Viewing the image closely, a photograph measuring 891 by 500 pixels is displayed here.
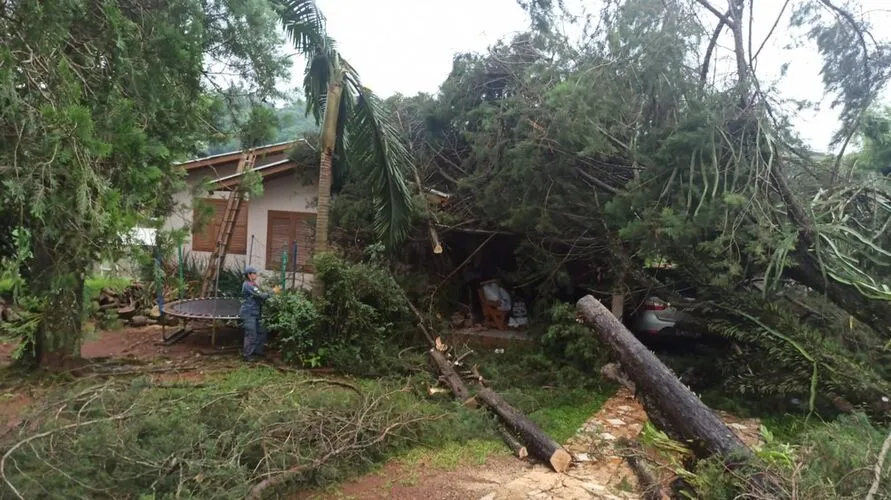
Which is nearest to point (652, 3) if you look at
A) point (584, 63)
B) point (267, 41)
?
point (584, 63)

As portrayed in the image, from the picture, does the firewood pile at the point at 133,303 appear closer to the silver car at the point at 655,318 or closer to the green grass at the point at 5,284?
the green grass at the point at 5,284

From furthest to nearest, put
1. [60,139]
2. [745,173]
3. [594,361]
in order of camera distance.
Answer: [594,361] < [745,173] < [60,139]

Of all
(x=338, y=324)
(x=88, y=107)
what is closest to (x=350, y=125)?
(x=338, y=324)

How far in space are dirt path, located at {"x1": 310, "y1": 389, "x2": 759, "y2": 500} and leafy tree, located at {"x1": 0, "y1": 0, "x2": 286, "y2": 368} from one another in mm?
2509

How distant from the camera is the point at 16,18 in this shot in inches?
123

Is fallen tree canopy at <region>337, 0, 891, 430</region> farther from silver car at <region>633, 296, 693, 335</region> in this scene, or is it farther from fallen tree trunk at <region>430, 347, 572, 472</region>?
fallen tree trunk at <region>430, 347, 572, 472</region>

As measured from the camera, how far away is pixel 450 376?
786 centimetres

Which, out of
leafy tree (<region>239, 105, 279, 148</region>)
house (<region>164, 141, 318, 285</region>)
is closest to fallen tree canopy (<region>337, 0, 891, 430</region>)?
leafy tree (<region>239, 105, 279, 148</region>)

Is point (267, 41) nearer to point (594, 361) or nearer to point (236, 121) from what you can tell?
point (236, 121)

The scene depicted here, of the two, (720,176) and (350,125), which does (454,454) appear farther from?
(350,125)

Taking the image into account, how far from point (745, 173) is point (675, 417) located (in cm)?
332

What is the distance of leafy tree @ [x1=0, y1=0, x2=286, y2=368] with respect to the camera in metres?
2.92

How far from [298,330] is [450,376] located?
97.0 inches

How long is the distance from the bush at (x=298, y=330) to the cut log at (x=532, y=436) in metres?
2.90
